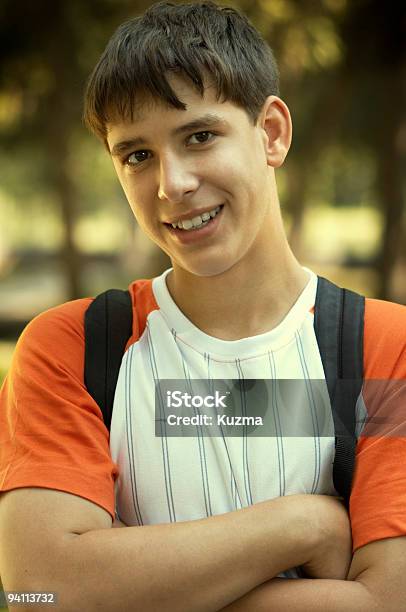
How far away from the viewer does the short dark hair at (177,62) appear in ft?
4.13

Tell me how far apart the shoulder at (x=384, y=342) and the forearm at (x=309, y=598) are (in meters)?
0.30

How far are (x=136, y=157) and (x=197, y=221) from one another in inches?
5.4

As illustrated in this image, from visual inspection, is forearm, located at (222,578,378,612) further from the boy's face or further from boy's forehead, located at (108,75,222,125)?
boy's forehead, located at (108,75,222,125)

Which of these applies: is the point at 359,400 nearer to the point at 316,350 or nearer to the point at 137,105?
the point at 316,350

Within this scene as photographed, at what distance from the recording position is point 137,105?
1.25 metres

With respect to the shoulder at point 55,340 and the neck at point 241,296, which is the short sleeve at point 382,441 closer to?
the neck at point 241,296

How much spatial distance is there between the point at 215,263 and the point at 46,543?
19.2 inches

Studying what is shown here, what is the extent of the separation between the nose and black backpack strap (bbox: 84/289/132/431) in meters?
0.21

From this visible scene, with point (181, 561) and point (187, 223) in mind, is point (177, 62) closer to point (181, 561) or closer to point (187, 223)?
point (187, 223)

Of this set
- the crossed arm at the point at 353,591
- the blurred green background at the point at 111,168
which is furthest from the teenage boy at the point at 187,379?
the blurred green background at the point at 111,168

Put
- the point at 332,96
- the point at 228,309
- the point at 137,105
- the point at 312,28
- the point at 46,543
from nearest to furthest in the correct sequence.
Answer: the point at 46,543 < the point at 137,105 < the point at 228,309 < the point at 312,28 < the point at 332,96

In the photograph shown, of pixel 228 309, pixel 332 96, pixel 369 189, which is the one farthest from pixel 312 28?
pixel 228 309

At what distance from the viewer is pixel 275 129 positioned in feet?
4.60

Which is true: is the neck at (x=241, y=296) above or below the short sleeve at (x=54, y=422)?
above
